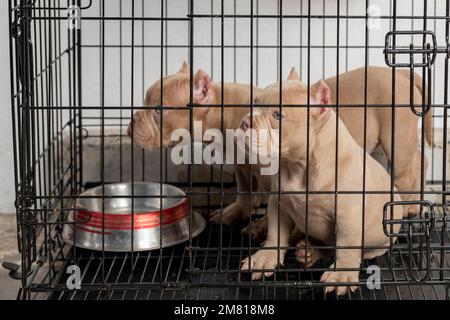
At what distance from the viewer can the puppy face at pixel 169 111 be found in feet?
10.7

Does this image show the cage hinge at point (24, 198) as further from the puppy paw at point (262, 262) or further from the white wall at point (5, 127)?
the white wall at point (5, 127)

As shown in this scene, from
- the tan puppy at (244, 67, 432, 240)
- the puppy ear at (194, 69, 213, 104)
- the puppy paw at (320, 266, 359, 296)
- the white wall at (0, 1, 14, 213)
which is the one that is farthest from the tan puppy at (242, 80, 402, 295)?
the white wall at (0, 1, 14, 213)

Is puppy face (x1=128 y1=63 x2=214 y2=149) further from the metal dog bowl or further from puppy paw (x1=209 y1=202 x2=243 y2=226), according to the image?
puppy paw (x1=209 y1=202 x2=243 y2=226)

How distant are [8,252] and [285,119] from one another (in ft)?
4.10

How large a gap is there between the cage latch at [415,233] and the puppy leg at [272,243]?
→ 1.10 feet

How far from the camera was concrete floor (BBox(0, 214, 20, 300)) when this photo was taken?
10.2 feet

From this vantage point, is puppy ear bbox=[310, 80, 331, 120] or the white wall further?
the white wall

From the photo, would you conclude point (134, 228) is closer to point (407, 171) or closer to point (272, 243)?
point (272, 243)

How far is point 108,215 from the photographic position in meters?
3.26

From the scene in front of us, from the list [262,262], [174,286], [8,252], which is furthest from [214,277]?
[8,252]

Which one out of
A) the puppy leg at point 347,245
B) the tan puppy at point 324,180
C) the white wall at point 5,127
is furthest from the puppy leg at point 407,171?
the white wall at point 5,127

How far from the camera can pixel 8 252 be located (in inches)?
141
